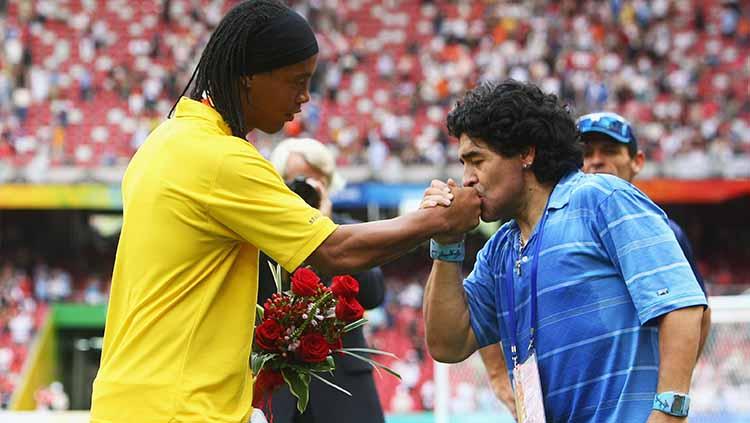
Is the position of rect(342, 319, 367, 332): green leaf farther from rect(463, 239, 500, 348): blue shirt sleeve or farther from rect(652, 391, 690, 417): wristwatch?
rect(652, 391, 690, 417): wristwatch

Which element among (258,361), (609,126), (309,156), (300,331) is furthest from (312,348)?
(609,126)

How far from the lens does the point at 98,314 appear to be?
819 inches

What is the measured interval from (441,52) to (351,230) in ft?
77.8

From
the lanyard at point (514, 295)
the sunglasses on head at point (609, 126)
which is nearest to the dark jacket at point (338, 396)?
the lanyard at point (514, 295)

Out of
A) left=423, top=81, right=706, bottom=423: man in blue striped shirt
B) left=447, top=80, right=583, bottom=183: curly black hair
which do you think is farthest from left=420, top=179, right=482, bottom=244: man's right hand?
left=447, top=80, right=583, bottom=183: curly black hair

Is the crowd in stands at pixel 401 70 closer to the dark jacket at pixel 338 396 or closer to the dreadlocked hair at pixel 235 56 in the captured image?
the dark jacket at pixel 338 396

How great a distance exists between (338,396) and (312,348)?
2.73ft

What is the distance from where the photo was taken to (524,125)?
10.7 ft

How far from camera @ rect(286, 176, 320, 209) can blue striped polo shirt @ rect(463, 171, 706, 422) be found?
1285mm

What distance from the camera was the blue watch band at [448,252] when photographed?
339cm

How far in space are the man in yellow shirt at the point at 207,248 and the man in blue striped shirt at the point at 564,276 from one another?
0.41 m

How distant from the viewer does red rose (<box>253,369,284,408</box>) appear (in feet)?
11.1

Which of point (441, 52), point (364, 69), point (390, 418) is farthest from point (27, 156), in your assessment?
point (390, 418)

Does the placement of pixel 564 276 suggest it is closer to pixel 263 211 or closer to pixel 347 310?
pixel 347 310
